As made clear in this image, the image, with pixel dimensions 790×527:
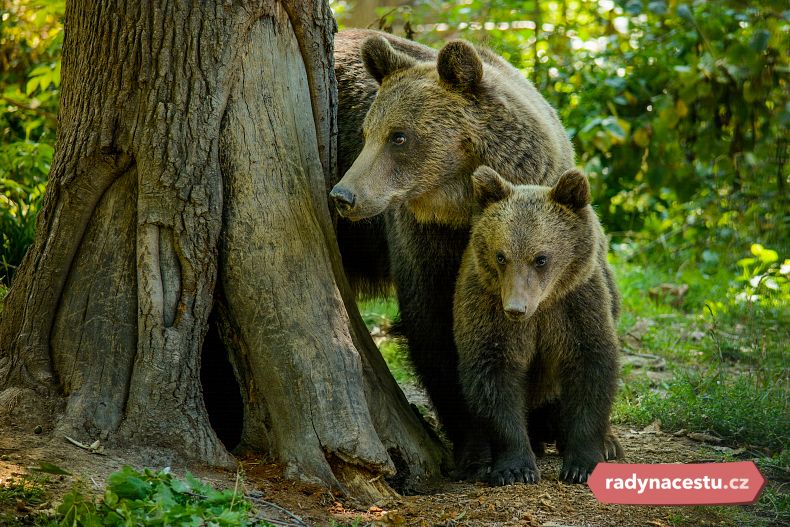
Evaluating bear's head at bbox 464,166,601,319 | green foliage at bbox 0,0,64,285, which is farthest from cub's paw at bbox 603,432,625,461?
green foliage at bbox 0,0,64,285

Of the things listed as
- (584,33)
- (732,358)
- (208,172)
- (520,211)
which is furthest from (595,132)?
(208,172)

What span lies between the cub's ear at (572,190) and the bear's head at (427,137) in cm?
62

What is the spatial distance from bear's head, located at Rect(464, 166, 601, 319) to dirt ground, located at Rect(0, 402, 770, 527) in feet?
3.33

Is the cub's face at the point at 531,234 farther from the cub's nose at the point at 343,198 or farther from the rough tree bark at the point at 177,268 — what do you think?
the rough tree bark at the point at 177,268

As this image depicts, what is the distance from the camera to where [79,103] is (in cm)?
458

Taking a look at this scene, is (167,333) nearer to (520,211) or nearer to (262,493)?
(262,493)

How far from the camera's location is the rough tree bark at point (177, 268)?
4438 millimetres

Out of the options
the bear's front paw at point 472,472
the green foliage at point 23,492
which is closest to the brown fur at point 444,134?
the bear's front paw at point 472,472

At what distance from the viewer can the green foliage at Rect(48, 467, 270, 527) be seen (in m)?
3.38

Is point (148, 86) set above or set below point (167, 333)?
above

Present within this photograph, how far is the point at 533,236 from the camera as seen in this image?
16.0ft

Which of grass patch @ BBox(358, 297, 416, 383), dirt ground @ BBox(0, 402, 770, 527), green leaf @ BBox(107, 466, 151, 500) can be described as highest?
green leaf @ BBox(107, 466, 151, 500)

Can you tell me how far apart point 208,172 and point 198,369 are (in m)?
1.00

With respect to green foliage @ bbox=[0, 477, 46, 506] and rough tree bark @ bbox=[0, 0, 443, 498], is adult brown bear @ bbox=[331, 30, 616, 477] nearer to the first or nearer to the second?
rough tree bark @ bbox=[0, 0, 443, 498]
